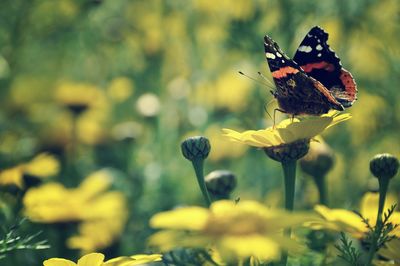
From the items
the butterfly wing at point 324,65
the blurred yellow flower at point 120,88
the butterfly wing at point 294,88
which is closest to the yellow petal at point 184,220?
the butterfly wing at point 294,88

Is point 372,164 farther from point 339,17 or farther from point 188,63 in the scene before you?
point 188,63

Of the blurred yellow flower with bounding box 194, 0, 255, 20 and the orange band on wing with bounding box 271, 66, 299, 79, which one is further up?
the blurred yellow flower with bounding box 194, 0, 255, 20

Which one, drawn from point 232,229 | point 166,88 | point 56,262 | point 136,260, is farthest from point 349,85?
point 166,88

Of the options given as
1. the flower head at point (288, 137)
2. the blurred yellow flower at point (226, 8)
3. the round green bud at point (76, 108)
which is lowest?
the flower head at point (288, 137)

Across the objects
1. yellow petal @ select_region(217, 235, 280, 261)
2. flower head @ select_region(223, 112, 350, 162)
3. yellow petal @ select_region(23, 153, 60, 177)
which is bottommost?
yellow petal @ select_region(217, 235, 280, 261)

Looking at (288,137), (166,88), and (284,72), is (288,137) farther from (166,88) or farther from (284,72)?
(166,88)

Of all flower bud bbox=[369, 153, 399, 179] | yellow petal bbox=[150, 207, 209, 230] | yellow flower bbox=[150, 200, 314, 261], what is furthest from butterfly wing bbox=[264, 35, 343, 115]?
yellow petal bbox=[150, 207, 209, 230]

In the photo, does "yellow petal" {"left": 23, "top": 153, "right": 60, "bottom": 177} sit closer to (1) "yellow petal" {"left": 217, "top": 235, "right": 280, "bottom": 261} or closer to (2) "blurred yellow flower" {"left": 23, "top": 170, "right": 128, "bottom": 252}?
(2) "blurred yellow flower" {"left": 23, "top": 170, "right": 128, "bottom": 252}

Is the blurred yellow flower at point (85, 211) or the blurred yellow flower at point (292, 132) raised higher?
the blurred yellow flower at point (292, 132)

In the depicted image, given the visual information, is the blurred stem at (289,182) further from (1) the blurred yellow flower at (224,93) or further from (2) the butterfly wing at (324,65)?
(1) the blurred yellow flower at (224,93)
